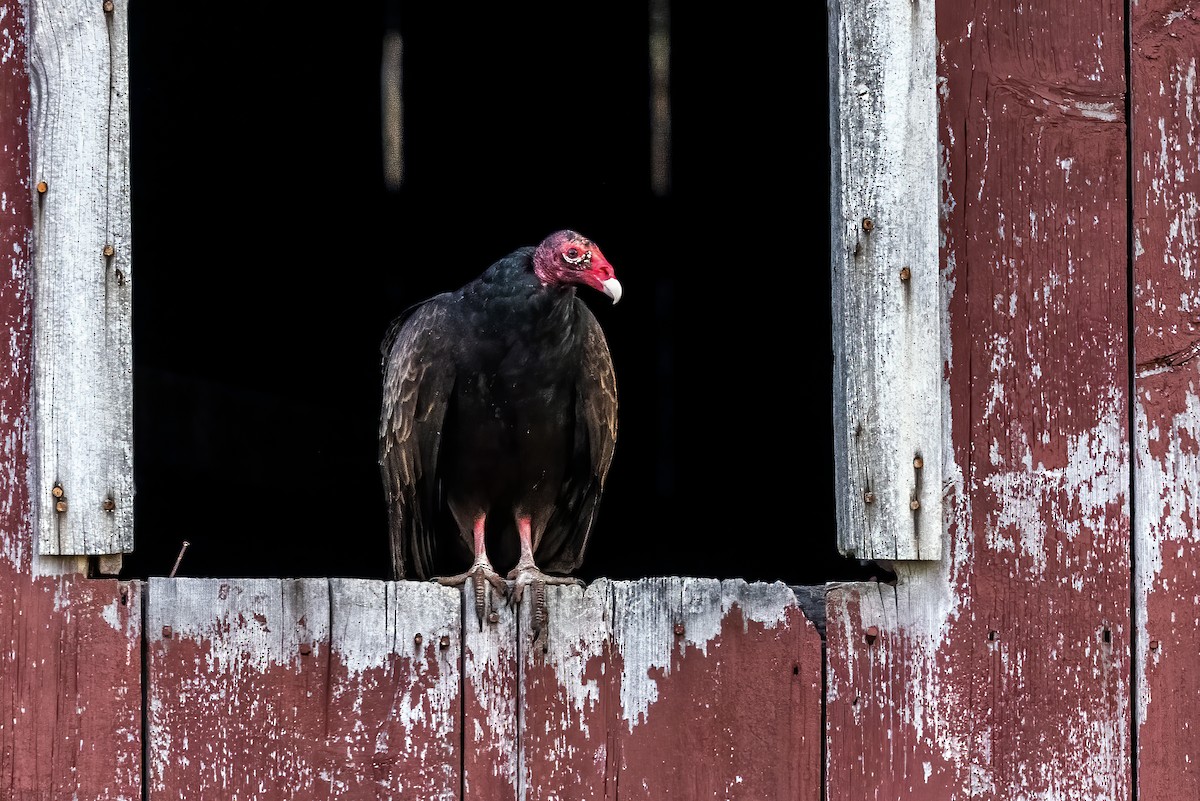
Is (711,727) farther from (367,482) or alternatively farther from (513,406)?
(367,482)

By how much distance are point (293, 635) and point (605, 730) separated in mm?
613

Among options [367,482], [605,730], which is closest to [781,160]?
[367,482]

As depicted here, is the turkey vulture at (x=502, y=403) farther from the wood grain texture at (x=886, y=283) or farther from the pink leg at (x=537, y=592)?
the wood grain texture at (x=886, y=283)

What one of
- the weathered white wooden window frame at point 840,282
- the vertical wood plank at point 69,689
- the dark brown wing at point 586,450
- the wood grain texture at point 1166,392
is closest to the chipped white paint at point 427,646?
the vertical wood plank at point 69,689

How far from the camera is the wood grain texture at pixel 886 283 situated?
2715 mm

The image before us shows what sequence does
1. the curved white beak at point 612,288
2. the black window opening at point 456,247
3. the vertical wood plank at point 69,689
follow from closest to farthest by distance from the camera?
the vertical wood plank at point 69,689, the curved white beak at point 612,288, the black window opening at point 456,247

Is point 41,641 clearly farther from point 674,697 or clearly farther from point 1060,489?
point 1060,489

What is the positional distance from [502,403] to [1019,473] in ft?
4.71

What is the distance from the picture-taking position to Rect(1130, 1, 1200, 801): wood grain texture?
8.86ft

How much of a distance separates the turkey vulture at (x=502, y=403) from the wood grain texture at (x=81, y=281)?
3.43 ft

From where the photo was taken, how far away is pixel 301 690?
8.96 feet

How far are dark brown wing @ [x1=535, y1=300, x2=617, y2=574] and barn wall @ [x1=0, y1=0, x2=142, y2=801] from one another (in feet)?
4.67

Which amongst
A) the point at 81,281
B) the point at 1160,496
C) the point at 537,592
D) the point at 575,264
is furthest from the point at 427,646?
the point at 1160,496

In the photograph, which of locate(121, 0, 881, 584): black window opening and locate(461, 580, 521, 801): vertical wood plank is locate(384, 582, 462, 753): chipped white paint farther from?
locate(121, 0, 881, 584): black window opening
